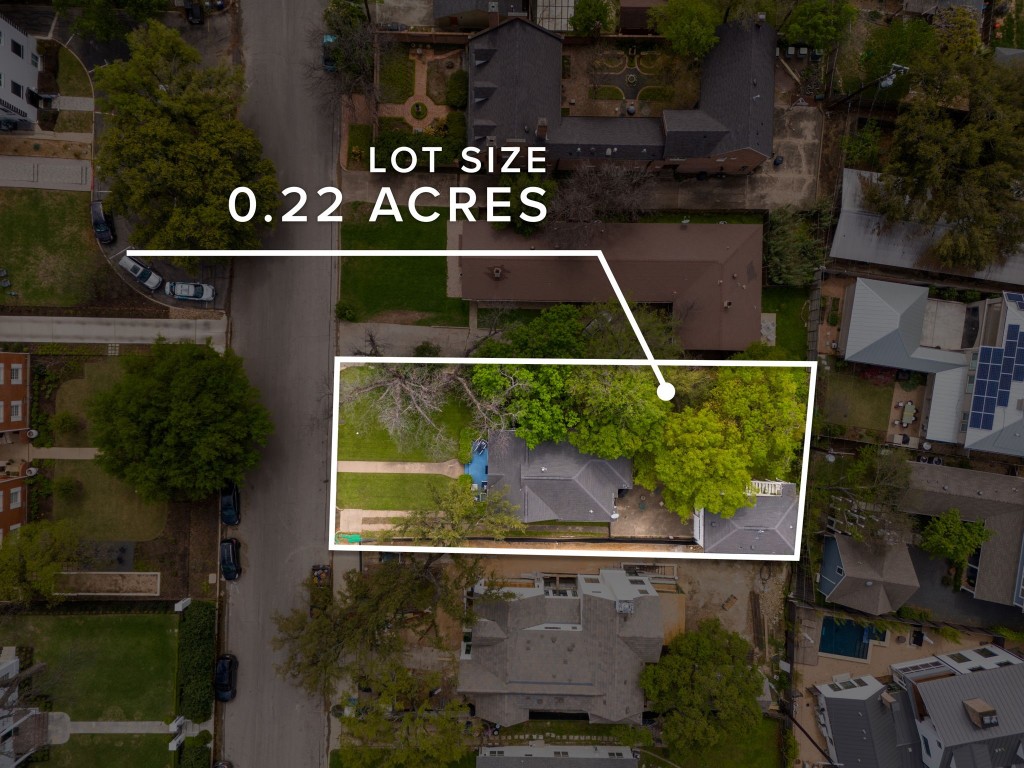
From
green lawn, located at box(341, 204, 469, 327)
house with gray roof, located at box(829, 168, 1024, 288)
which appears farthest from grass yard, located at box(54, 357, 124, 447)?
house with gray roof, located at box(829, 168, 1024, 288)

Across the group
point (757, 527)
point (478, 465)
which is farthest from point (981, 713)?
point (478, 465)

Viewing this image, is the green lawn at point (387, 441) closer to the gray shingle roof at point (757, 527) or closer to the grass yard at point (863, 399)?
the gray shingle roof at point (757, 527)

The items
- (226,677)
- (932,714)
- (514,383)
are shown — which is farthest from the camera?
(226,677)

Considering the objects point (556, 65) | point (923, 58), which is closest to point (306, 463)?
point (556, 65)

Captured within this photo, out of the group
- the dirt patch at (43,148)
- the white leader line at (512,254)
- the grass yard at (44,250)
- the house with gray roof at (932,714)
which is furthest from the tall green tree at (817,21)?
the grass yard at (44,250)

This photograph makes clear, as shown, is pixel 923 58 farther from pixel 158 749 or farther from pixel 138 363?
pixel 158 749

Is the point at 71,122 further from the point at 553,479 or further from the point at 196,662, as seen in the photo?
the point at 553,479
